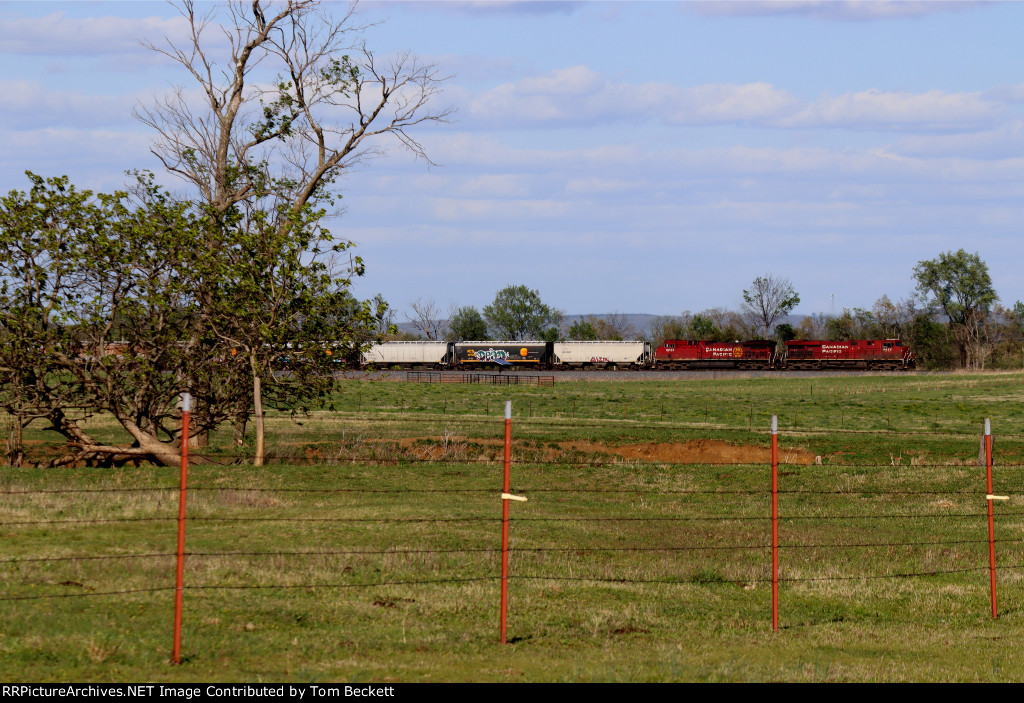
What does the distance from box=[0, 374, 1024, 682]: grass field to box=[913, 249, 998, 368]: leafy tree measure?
378 feet

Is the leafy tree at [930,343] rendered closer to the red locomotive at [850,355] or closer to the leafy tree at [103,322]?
the red locomotive at [850,355]

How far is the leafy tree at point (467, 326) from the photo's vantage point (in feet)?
591

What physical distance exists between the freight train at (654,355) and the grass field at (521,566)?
233 ft

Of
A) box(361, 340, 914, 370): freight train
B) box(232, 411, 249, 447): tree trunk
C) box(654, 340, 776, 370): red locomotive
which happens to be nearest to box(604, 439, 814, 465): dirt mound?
box(232, 411, 249, 447): tree trunk

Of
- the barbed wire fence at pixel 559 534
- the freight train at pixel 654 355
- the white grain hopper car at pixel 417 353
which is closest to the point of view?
the barbed wire fence at pixel 559 534

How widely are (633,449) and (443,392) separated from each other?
3446 centimetres

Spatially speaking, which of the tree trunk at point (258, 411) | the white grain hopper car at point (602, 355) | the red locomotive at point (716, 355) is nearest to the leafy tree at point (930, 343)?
the red locomotive at point (716, 355)

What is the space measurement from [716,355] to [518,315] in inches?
3079

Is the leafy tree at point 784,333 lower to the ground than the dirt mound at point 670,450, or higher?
higher

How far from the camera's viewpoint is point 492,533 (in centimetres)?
2044

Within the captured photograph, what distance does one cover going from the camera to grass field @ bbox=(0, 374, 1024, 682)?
10797 mm

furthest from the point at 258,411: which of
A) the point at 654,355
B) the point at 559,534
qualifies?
the point at 654,355

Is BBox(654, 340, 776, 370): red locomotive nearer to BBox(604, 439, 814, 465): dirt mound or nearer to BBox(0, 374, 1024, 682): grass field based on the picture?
BBox(0, 374, 1024, 682): grass field

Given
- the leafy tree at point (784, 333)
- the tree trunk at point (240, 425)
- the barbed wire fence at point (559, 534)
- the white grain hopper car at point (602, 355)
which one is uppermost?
the leafy tree at point (784, 333)
